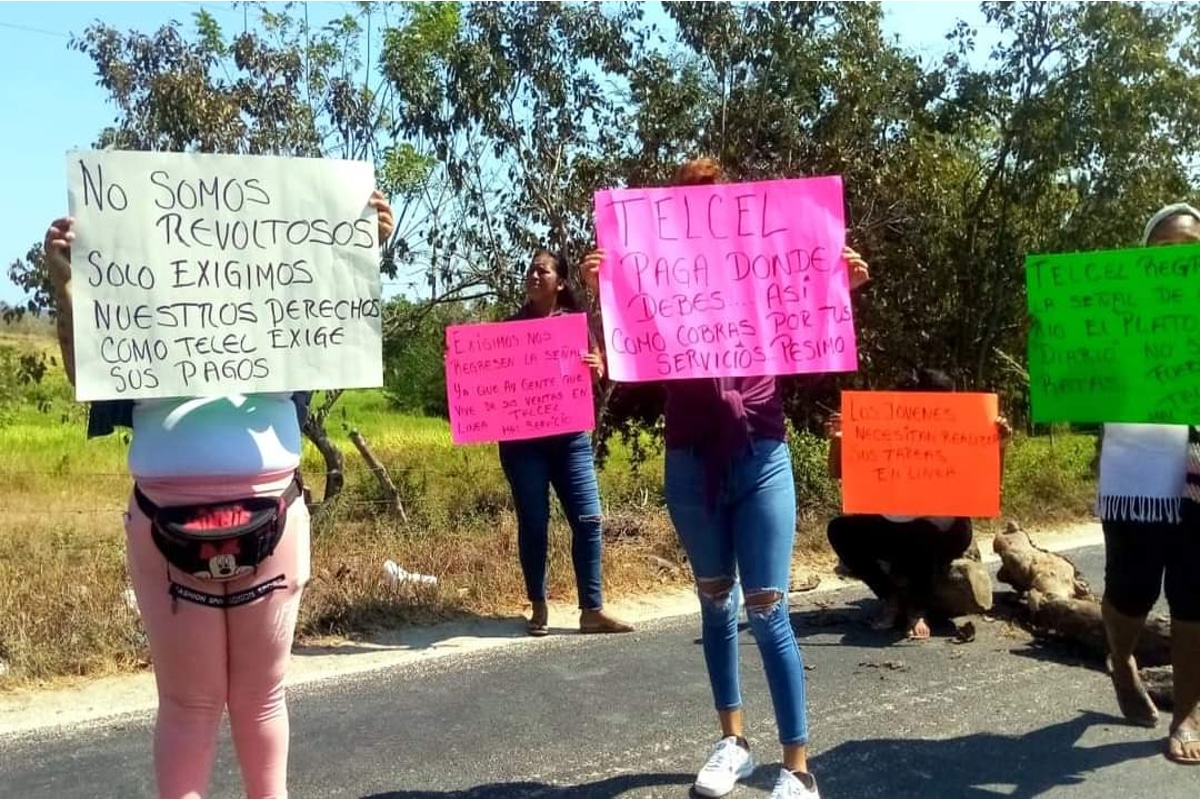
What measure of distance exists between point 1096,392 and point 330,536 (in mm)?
4935

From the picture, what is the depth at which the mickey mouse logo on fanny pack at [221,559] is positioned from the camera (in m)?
2.61

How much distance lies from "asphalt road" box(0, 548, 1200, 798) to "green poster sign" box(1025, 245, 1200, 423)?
119 centimetres

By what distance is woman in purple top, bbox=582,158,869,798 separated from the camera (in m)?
3.34

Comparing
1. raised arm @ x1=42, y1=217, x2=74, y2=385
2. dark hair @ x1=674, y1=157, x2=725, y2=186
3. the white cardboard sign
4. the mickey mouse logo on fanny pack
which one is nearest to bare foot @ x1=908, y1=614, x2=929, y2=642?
dark hair @ x1=674, y1=157, x2=725, y2=186

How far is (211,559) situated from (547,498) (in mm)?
3216

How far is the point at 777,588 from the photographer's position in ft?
11.0

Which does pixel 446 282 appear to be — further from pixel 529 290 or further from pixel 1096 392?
pixel 1096 392

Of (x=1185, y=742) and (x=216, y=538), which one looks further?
(x=1185, y=742)

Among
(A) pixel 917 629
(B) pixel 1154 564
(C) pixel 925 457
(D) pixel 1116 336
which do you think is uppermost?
(D) pixel 1116 336

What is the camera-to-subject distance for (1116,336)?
12.7 ft

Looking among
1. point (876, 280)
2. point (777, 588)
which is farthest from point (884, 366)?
point (777, 588)

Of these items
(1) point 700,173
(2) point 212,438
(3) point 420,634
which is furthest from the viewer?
(3) point 420,634

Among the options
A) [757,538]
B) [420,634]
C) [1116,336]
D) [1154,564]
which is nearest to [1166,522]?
[1154,564]

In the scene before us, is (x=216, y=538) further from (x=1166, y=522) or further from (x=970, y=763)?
(x=1166, y=522)
